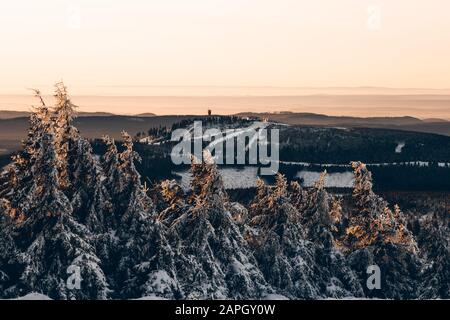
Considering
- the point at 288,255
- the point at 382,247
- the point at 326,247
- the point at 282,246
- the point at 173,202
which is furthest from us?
the point at 382,247

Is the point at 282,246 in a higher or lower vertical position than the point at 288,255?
higher

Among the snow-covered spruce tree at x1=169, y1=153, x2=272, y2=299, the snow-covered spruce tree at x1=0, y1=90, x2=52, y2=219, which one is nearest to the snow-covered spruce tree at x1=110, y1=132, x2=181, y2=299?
the snow-covered spruce tree at x1=169, y1=153, x2=272, y2=299

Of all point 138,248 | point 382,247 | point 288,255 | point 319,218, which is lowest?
point 382,247

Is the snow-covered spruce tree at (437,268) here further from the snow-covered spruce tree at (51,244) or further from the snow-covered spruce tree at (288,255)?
the snow-covered spruce tree at (51,244)

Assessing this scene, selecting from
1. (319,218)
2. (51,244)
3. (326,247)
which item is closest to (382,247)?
(326,247)

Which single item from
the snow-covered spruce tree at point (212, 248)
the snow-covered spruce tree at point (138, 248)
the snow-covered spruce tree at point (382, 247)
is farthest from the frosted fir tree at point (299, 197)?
the snow-covered spruce tree at point (138, 248)

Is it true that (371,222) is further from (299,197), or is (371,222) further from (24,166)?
(24,166)
